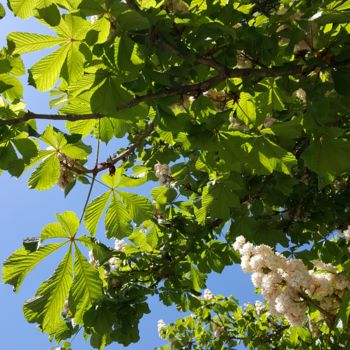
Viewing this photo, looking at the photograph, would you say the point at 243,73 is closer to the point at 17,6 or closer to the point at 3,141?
the point at 17,6

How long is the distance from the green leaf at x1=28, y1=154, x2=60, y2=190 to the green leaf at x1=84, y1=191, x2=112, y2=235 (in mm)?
166

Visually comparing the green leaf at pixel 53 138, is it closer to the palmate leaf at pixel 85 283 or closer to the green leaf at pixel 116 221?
the green leaf at pixel 116 221

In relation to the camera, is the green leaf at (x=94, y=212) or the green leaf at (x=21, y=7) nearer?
the green leaf at (x=21, y=7)

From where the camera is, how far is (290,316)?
97.8 inches

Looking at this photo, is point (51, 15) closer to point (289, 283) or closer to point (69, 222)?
point (69, 222)

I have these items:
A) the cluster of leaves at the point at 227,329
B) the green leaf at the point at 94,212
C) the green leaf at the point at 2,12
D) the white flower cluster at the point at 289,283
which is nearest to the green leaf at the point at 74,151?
the green leaf at the point at 94,212

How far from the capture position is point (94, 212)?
168 centimetres

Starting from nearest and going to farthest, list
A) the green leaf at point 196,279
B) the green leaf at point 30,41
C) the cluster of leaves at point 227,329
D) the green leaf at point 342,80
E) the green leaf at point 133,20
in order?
the green leaf at point 133,20 → the green leaf at point 342,80 → the green leaf at point 30,41 → the green leaf at point 196,279 → the cluster of leaves at point 227,329

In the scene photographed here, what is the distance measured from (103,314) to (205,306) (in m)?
2.33

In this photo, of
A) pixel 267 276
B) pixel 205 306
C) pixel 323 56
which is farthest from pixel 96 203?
pixel 205 306

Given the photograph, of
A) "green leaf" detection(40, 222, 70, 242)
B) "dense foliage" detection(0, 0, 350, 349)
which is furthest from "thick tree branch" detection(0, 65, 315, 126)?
"green leaf" detection(40, 222, 70, 242)

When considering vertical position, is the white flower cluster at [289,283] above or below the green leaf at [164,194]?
below

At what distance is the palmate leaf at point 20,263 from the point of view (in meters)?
1.41

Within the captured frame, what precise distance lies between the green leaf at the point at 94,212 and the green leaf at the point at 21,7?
0.69m
